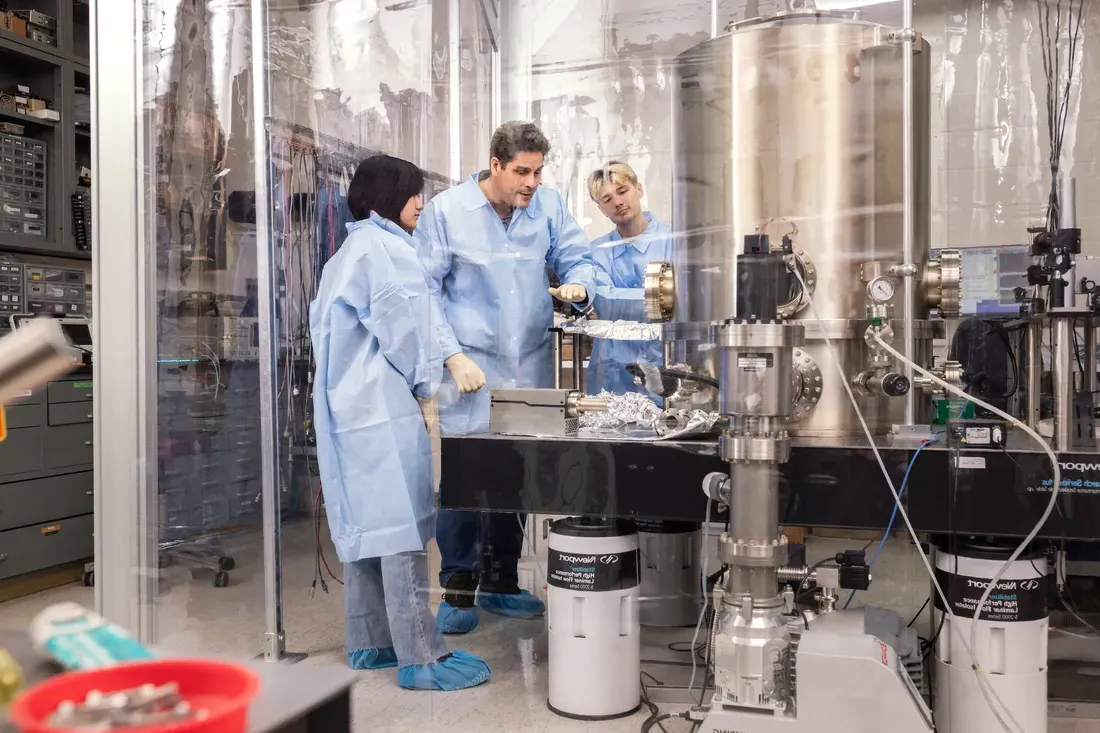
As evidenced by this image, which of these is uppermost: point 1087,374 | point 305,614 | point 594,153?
point 594,153

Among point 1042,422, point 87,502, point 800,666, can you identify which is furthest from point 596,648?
point 87,502

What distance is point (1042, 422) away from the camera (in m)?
1.75

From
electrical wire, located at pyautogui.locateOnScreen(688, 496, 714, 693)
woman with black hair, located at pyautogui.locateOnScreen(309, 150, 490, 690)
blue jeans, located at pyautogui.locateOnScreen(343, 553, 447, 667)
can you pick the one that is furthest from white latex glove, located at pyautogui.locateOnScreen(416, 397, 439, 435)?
electrical wire, located at pyautogui.locateOnScreen(688, 496, 714, 693)

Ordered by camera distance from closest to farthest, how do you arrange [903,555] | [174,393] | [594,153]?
[903,555], [174,393], [594,153]

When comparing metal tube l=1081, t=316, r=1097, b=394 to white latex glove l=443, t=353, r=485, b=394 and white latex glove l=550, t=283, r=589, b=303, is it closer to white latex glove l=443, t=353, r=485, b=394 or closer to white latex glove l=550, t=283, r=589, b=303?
white latex glove l=550, t=283, r=589, b=303

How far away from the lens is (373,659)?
2.17 meters

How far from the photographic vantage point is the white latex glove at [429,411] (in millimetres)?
2098

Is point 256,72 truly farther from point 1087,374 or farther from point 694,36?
point 1087,374

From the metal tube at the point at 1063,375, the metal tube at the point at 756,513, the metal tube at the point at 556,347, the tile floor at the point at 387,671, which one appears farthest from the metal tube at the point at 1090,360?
the metal tube at the point at 556,347

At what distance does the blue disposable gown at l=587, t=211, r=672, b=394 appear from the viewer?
2.29 metres

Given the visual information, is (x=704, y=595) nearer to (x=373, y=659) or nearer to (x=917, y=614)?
(x=917, y=614)

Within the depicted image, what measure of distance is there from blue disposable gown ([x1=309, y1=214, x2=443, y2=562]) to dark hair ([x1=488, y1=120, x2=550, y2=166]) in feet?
1.28

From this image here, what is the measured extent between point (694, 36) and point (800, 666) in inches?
60.7

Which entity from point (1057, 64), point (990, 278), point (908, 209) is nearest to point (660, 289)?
point (908, 209)
